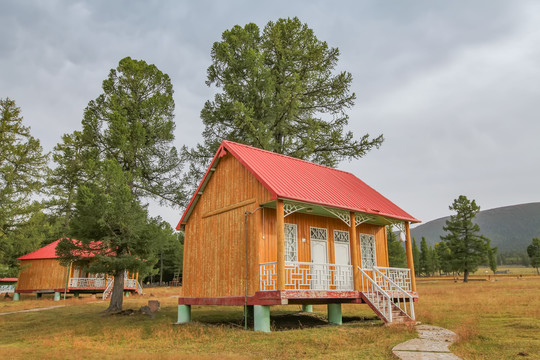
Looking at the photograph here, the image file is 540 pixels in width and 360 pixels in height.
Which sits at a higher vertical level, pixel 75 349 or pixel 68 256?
pixel 68 256

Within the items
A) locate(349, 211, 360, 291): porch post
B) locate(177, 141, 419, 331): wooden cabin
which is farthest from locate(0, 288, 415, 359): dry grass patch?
locate(349, 211, 360, 291): porch post

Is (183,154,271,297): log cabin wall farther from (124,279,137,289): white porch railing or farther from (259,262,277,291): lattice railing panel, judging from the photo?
(124,279,137,289): white porch railing

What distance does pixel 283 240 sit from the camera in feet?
44.1

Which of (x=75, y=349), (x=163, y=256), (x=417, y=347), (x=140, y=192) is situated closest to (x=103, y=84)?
(x=140, y=192)

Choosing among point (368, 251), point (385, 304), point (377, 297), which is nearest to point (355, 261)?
point (377, 297)

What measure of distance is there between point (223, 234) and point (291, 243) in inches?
114

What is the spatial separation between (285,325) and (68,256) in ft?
42.9

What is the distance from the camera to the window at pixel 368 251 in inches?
742

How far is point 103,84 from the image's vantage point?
25.0 meters

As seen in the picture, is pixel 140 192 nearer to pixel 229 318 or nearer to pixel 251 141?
pixel 251 141

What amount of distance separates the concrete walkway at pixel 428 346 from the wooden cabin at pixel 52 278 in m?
29.9

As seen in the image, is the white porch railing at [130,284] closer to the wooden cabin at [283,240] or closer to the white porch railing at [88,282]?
the white porch railing at [88,282]

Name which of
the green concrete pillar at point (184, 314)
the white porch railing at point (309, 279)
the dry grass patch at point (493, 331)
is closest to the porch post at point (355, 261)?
the white porch railing at point (309, 279)

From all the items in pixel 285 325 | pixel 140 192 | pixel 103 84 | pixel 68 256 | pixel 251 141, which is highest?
pixel 103 84
